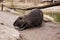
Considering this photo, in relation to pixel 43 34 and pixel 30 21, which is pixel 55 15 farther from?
pixel 43 34

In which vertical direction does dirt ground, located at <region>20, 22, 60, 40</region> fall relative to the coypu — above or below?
Answer: below

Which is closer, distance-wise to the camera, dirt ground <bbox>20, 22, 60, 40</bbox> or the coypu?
dirt ground <bbox>20, 22, 60, 40</bbox>

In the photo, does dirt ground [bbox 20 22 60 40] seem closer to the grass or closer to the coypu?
the coypu

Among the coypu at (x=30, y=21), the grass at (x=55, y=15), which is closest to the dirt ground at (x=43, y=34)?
the coypu at (x=30, y=21)

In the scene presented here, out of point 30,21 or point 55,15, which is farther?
point 55,15

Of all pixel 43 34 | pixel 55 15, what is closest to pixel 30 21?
pixel 43 34

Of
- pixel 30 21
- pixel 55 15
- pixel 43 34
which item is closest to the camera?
pixel 43 34

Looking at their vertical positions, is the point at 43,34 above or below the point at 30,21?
below

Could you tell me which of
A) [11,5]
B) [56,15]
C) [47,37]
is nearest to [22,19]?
[47,37]

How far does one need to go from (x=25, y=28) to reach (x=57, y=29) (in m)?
1.07

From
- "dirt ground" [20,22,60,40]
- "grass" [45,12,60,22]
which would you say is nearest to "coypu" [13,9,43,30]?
"dirt ground" [20,22,60,40]

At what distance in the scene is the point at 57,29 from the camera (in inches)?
242

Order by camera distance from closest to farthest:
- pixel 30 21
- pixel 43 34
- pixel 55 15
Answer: pixel 43 34, pixel 30 21, pixel 55 15

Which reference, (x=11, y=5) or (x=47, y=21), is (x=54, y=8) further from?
(x=11, y=5)
